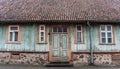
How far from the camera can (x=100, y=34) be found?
1666cm

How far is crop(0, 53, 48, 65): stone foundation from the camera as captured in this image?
53.4ft

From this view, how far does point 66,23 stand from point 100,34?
10.3 feet

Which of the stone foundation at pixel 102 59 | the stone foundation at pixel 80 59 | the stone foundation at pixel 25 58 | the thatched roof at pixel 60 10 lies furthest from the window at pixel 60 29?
the stone foundation at pixel 102 59

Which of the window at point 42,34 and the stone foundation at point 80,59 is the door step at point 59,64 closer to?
the stone foundation at point 80,59

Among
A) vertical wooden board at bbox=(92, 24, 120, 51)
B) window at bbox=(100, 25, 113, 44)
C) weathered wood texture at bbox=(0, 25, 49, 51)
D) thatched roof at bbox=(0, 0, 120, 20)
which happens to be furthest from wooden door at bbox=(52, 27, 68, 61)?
window at bbox=(100, 25, 113, 44)

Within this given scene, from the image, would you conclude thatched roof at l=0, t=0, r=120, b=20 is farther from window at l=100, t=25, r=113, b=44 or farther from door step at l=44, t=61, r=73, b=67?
door step at l=44, t=61, r=73, b=67

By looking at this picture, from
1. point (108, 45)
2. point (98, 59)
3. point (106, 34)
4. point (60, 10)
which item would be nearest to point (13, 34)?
point (60, 10)

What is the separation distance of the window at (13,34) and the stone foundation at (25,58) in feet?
4.27

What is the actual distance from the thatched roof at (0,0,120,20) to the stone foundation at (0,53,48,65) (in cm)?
319

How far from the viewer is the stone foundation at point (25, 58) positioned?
1627cm

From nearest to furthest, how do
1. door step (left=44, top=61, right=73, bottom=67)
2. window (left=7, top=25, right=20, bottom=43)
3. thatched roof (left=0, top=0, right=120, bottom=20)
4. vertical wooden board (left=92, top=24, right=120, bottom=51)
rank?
door step (left=44, top=61, right=73, bottom=67)
vertical wooden board (left=92, top=24, right=120, bottom=51)
thatched roof (left=0, top=0, right=120, bottom=20)
window (left=7, top=25, right=20, bottom=43)

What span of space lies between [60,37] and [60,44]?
2.04 ft

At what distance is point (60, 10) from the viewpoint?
1752 cm

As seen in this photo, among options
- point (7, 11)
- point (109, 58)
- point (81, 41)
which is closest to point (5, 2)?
point (7, 11)
